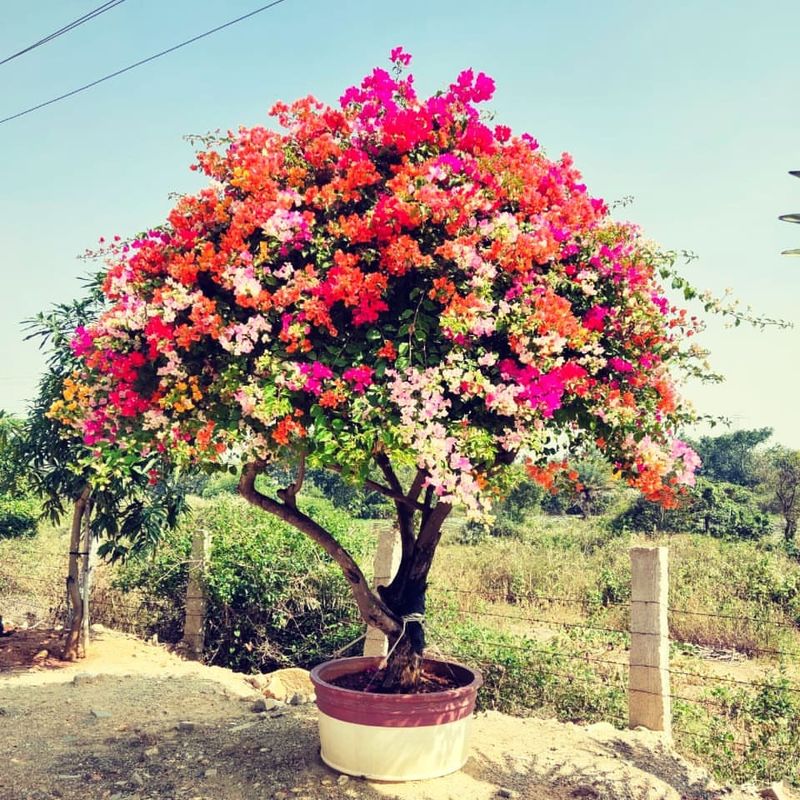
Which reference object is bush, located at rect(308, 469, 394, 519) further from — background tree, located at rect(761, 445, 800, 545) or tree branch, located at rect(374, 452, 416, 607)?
tree branch, located at rect(374, 452, 416, 607)

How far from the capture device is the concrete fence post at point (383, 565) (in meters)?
6.72

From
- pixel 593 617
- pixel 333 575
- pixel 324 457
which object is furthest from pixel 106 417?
pixel 593 617

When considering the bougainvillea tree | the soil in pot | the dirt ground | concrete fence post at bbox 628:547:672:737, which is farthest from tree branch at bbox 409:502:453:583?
concrete fence post at bbox 628:547:672:737

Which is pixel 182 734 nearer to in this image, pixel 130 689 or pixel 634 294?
pixel 130 689

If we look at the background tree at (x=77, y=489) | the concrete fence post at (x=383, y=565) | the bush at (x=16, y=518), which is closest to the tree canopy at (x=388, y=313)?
the concrete fence post at (x=383, y=565)

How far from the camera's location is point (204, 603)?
8.36 metres

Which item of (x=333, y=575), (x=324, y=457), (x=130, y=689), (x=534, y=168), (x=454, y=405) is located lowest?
(x=130, y=689)

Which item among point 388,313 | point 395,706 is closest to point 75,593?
point 395,706

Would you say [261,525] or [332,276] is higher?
[332,276]

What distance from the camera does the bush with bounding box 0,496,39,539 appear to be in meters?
15.0

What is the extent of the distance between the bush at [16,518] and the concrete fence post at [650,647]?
12477mm

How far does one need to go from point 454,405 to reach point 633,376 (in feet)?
3.39

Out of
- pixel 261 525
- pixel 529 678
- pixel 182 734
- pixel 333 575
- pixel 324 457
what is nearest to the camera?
pixel 324 457

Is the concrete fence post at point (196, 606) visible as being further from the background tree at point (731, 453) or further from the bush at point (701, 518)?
the background tree at point (731, 453)
